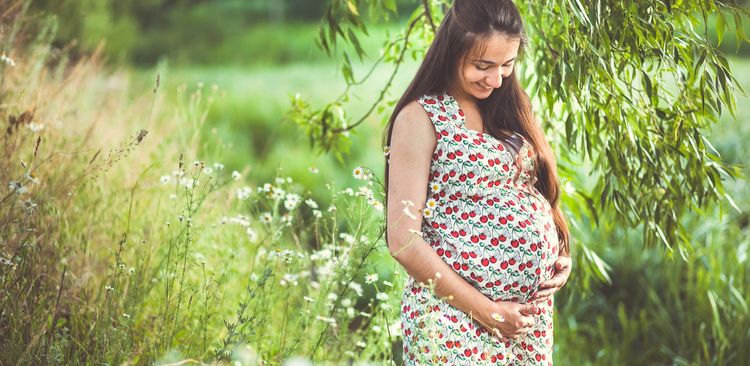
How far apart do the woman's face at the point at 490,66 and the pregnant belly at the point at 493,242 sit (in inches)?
11.6

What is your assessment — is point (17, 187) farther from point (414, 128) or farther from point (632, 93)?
point (632, 93)

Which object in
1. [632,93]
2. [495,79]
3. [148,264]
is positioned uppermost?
[495,79]

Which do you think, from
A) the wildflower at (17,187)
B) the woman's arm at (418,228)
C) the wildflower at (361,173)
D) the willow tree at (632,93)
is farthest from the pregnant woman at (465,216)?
the wildflower at (17,187)

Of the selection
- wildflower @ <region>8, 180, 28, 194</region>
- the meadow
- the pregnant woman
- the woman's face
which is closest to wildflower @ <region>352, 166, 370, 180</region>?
the meadow

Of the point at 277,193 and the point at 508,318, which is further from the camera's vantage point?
the point at 277,193

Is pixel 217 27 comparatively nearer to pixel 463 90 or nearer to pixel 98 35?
pixel 98 35

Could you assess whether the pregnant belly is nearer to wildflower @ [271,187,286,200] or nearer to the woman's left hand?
the woman's left hand

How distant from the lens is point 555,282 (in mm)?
2285

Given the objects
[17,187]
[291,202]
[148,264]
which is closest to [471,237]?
[291,202]

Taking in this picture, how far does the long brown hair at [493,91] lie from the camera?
2.14 m

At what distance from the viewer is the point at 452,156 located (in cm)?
215

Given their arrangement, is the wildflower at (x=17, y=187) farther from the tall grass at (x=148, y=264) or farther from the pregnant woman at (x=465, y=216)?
the pregnant woman at (x=465, y=216)

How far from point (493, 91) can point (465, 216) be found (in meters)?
0.42

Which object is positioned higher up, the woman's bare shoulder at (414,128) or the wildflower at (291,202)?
the woman's bare shoulder at (414,128)
